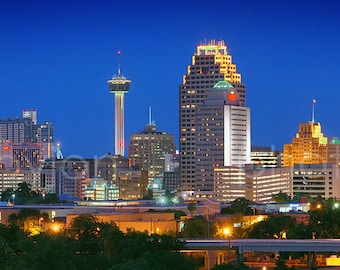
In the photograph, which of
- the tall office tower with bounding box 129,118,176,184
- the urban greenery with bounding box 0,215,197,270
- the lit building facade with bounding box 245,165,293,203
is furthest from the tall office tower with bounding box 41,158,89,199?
the urban greenery with bounding box 0,215,197,270

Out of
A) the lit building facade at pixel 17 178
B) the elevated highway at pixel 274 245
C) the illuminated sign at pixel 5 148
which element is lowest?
the elevated highway at pixel 274 245

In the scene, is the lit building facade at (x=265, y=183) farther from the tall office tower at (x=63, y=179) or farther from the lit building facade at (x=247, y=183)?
the tall office tower at (x=63, y=179)

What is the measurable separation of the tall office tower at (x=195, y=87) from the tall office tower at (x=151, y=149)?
2726 cm

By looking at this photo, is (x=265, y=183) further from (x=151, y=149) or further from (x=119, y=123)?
(x=119, y=123)

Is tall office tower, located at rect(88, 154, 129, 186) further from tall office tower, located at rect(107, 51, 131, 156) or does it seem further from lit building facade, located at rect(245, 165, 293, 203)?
lit building facade, located at rect(245, 165, 293, 203)

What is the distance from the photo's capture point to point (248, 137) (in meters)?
117

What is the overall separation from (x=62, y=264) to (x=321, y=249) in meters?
11.3

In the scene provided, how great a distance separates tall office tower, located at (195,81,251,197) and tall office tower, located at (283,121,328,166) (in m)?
26.1

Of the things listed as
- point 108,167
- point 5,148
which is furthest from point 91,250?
point 5,148

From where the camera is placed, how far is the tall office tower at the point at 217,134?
112812mm

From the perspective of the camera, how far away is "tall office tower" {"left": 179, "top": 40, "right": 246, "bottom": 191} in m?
116

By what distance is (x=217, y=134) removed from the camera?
113 meters

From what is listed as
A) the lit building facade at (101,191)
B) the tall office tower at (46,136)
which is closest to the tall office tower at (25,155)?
the tall office tower at (46,136)

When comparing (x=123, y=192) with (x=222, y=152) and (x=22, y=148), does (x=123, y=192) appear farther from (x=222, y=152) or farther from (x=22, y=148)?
(x=22, y=148)
